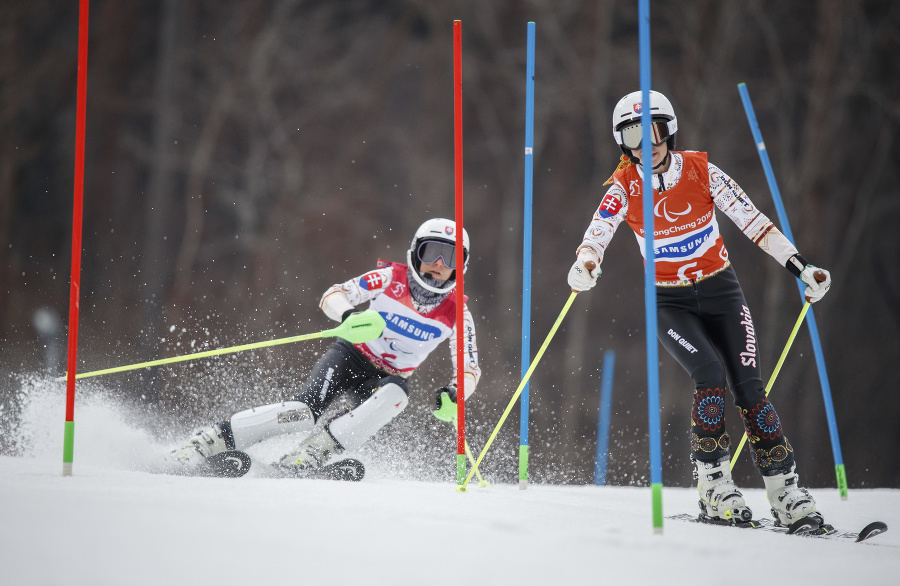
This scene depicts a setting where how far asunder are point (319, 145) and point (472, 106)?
91.4 inches

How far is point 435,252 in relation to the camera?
3.34 meters

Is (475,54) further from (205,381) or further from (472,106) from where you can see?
(205,381)

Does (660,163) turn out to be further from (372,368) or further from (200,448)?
(200,448)

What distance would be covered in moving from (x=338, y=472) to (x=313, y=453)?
19 centimetres

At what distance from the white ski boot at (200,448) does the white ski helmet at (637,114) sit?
79.4 inches

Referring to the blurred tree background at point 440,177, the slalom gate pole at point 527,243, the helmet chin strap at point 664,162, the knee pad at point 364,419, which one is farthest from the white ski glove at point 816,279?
the blurred tree background at point 440,177

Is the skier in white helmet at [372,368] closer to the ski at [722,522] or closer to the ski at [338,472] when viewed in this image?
the ski at [338,472]

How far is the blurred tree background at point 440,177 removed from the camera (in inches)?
371

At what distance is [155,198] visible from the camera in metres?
10.0

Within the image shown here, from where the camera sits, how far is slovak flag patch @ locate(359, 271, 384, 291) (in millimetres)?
3357

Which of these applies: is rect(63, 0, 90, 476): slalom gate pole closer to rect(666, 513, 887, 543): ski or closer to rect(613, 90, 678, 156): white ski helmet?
rect(613, 90, 678, 156): white ski helmet

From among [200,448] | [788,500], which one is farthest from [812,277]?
[200,448]

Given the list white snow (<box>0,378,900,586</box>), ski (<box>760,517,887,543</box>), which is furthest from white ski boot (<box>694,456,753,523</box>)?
white snow (<box>0,378,900,586</box>)

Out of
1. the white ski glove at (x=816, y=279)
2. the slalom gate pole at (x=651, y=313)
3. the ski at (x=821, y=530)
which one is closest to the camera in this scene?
the slalom gate pole at (x=651, y=313)
